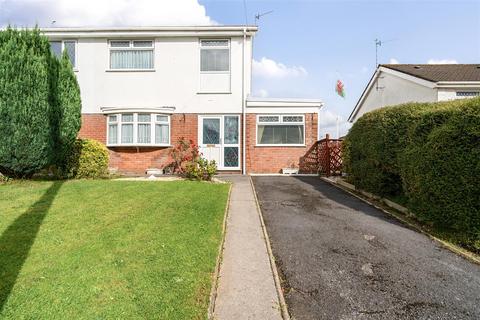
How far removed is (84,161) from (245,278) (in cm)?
909

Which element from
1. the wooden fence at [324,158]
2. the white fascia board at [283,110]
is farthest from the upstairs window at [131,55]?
the wooden fence at [324,158]

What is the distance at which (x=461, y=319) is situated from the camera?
3.05 m

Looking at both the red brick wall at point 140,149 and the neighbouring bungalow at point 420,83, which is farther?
the neighbouring bungalow at point 420,83

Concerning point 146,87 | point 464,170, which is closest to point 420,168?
point 464,170

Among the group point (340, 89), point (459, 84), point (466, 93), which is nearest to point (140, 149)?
point (459, 84)

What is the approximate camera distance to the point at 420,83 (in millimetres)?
16469

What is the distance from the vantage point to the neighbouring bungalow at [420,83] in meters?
15.2

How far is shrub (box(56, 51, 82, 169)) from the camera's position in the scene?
1013 centimetres

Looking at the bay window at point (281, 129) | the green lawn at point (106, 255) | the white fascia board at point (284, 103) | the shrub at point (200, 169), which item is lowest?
the green lawn at point (106, 255)

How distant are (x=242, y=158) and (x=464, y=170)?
33.6 feet

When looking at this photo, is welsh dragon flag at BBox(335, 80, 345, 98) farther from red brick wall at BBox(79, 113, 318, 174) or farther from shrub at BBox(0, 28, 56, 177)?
shrub at BBox(0, 28, 56, 177)

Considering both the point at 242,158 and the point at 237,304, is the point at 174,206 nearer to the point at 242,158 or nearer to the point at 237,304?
the point at 237,304

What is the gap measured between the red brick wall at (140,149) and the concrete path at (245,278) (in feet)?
30.1

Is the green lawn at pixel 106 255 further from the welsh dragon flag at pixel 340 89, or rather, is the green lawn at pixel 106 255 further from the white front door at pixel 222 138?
the welsh dragon flag at pixel 340 89
